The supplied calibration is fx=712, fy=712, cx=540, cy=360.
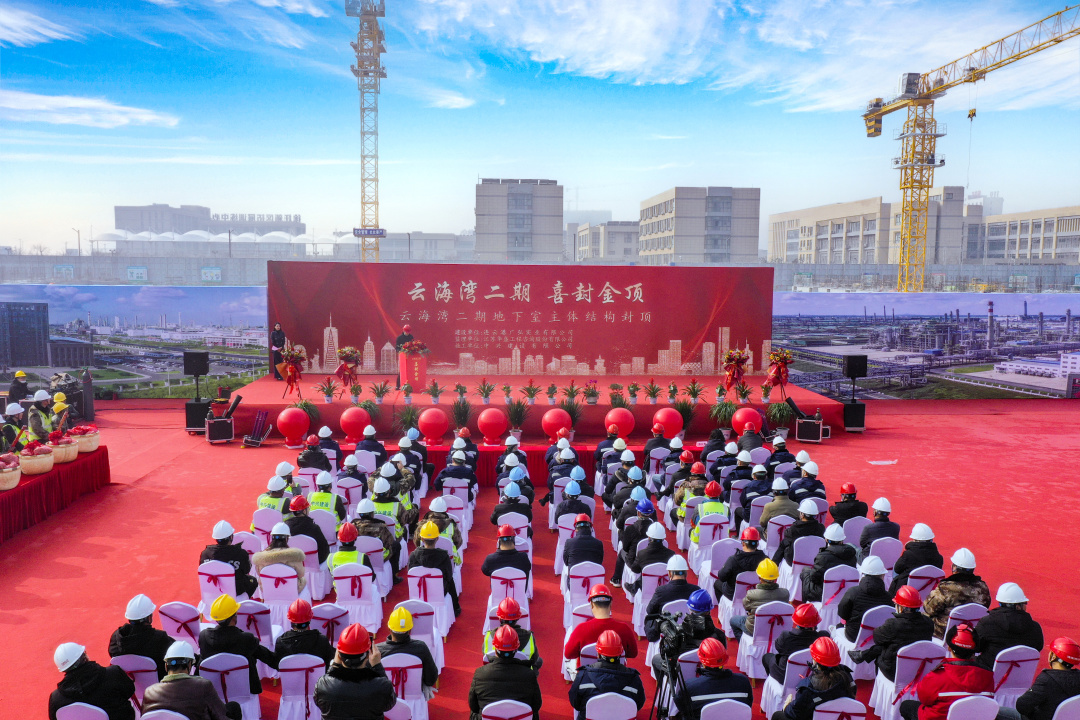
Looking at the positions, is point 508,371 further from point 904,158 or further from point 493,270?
point 904,158

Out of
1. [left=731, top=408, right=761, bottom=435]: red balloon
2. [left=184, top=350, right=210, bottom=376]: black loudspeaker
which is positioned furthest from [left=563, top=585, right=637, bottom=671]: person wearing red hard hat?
[left=184, top=350, right=210, bottom=376]: black loudspeaker

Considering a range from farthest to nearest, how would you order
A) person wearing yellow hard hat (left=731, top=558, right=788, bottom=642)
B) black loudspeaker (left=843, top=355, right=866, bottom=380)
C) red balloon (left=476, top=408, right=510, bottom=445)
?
1. black loudspeaker (left=843, top=355, right=866, bottom=380)
2. red balloon (left=476, top=408, right=510, bottom=445)
3. person wearing yellow hard hat (left=731, top=558, right=788, bottom=642)

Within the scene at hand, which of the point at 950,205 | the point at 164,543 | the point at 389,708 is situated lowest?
the point at 164,543

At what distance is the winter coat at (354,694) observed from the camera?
14.3ft

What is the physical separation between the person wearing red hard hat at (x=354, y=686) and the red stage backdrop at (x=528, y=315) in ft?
49.6

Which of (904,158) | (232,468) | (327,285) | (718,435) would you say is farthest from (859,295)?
(904,158)

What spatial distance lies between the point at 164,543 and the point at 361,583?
14.1 feet

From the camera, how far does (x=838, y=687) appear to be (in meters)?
4.42

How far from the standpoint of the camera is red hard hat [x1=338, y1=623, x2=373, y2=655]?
4.39m

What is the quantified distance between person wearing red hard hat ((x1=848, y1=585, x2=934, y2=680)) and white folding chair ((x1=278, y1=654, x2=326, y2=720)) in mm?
4168

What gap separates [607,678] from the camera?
4.53 m

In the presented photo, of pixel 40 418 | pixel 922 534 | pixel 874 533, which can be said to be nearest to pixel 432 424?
pixel 40 418

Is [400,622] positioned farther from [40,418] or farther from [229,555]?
[40,418]

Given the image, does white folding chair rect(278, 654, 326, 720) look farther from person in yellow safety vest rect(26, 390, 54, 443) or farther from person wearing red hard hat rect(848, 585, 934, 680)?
person in yellow safety vest rect(26, 390, 54, 443)
